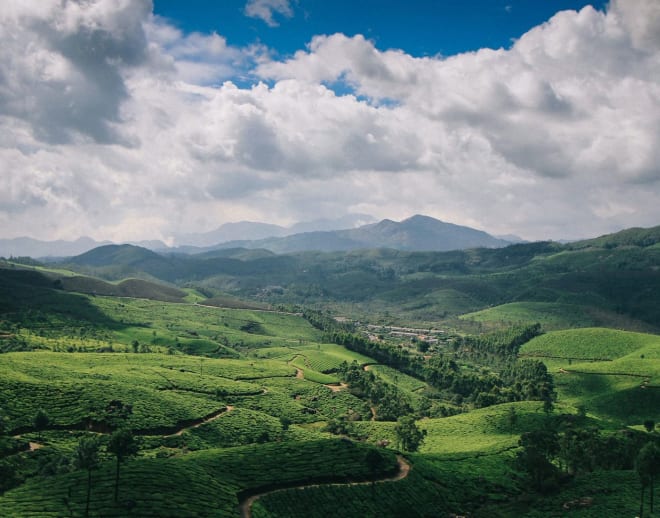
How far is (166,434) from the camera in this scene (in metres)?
102

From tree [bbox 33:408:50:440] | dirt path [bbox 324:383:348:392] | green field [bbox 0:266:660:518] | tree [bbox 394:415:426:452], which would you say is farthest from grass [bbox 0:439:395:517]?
dirt path [bbox 324:383:348:392]

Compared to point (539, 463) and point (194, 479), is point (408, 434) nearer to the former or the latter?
point (539, 463)

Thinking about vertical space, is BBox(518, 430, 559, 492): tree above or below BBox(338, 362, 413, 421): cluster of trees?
above

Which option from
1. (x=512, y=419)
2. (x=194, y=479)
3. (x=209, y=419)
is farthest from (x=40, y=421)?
(x=512, y=419)

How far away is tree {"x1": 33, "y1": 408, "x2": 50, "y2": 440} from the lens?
86.3 meters

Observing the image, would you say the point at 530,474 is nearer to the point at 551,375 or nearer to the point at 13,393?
the point at 13,393

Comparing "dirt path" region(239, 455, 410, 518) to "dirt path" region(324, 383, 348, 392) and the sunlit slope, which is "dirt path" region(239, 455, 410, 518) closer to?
"dirt path" region(324, 383, 348, 392)

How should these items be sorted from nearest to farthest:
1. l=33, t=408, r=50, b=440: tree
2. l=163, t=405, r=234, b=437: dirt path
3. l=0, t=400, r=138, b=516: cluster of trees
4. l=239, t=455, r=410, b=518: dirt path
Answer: l=0, t=400, r=138, b=516: cluster of trees, l=239, t=455, r=410, b=518: dirt path, l=33, t=408, r=50, b=440: tree, l=163, t=405, r=234, b=437: dirt path

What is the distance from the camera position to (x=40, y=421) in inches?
3408

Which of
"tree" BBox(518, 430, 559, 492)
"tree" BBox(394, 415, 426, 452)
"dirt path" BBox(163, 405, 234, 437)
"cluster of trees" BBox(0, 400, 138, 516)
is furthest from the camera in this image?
"tree" BBox(394, 415, 426, 452)

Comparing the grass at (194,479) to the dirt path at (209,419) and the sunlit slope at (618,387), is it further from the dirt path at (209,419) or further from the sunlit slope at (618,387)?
the sunlit slope at (618,387)

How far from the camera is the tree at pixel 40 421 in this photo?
283 ft

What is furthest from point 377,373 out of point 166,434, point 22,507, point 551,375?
point 22,507

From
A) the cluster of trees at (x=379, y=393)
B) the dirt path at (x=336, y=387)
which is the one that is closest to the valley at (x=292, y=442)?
the cluster of trees at (x=379, y=393)
